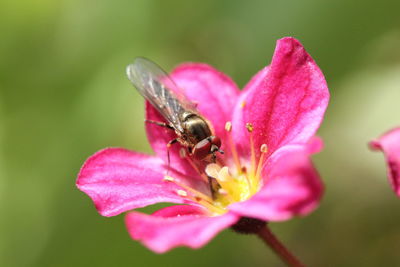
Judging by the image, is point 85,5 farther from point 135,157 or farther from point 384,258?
point 384,258

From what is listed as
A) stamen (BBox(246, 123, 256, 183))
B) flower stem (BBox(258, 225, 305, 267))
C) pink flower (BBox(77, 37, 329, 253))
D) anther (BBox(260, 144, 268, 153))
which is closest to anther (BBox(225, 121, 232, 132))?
pink flower (BBox(77, 37, 329, 253))

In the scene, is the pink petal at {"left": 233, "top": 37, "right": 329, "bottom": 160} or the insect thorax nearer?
the pink petal at {"left": 233, "top": 37, "right": 329, "bottom": 160}

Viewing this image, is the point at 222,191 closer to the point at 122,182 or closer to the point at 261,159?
the point at 261,159

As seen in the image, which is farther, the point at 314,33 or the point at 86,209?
the point at 314,33

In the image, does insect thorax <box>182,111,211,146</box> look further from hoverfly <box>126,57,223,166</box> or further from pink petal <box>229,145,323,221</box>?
pink petal <box>229,145,323,221</box>

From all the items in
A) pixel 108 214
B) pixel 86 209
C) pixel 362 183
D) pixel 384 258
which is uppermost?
pixel 108 214

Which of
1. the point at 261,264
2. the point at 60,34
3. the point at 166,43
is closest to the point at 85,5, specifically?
the point at 60,34

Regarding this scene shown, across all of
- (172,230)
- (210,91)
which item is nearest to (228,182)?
(210,91)
